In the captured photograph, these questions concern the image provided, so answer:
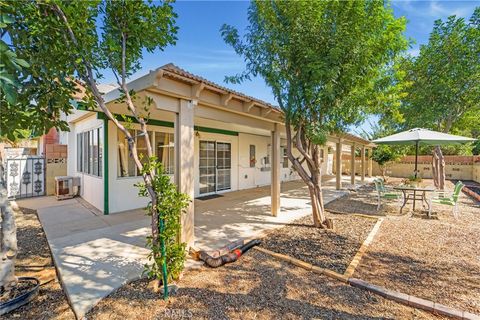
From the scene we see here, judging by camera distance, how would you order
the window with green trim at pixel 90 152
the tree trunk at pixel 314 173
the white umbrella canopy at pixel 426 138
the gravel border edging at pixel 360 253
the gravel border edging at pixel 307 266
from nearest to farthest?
the gravel border edging at pixel 307 266
the gravel border edging at pixel 360 253
the tree trunk at pixel 314 173
the window with green trim at pixel 90 152
the white umbrella canopy at pixel 426 138

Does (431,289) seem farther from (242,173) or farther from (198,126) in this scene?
(242,173)

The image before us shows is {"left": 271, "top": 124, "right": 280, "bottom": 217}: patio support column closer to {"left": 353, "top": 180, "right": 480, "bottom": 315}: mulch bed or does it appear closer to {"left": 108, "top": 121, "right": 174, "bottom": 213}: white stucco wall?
{"left": 353, "top": 180, "right": 480, "bottom": 315}: mulch bed

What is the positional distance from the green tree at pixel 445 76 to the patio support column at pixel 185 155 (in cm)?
1164

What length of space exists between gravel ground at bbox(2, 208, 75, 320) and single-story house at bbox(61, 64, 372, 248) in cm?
172

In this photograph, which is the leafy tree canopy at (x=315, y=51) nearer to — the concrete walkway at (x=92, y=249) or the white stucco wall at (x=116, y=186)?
the white stucco wall at (x=116, y=186)

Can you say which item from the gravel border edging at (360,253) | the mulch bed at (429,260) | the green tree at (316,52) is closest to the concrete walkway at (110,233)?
the gravel border edging at (360,253)

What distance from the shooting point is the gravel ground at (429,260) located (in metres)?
3.21

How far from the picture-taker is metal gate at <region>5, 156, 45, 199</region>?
31.0ft

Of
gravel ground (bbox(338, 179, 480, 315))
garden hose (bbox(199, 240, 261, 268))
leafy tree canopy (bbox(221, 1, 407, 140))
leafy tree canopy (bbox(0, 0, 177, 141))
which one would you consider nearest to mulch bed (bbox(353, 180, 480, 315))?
gravel ground (bbox(338, 179, 480, 315))

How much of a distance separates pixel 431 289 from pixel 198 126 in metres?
7.97

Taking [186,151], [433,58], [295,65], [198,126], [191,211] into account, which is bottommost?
[191,211]

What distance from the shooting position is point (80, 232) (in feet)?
17.5

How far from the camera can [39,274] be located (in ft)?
12.1

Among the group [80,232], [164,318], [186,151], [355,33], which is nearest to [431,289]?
[164,318]
